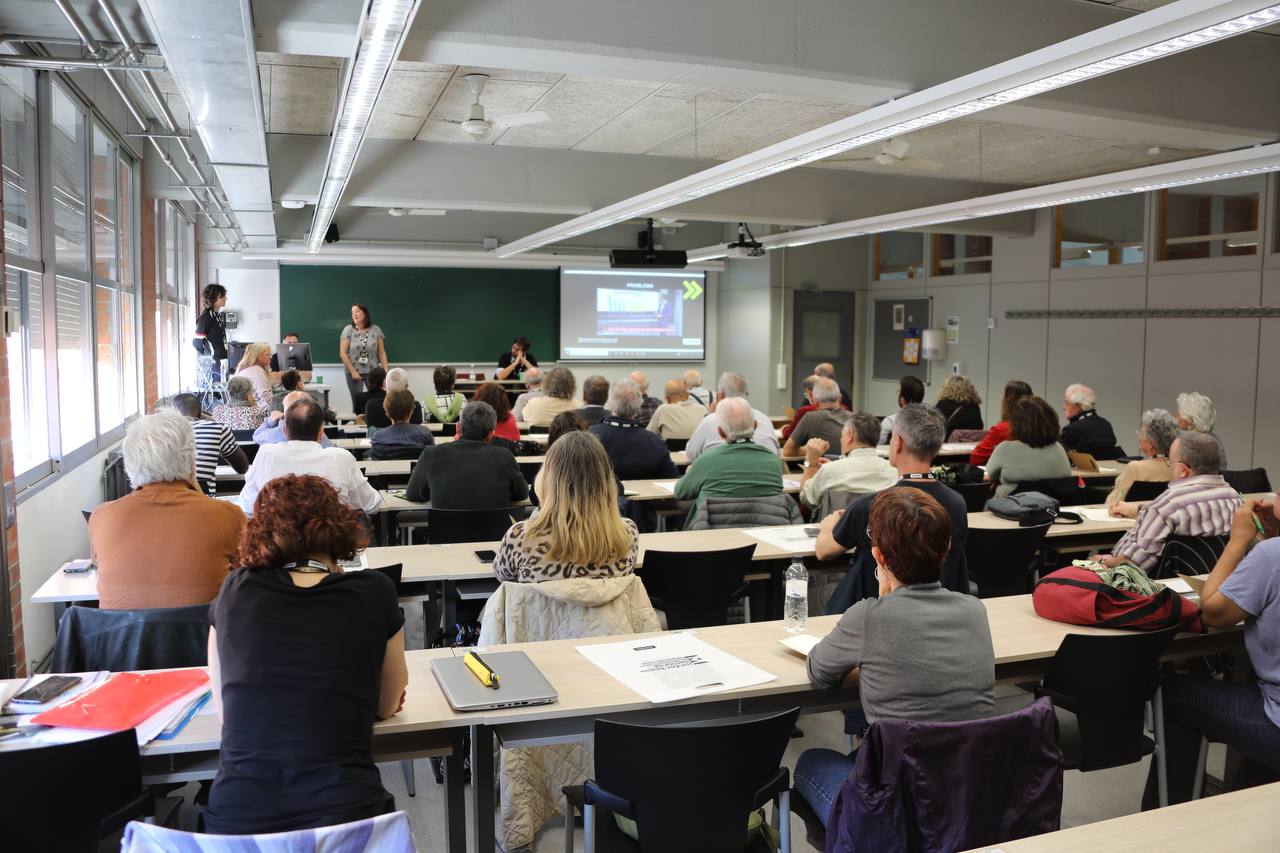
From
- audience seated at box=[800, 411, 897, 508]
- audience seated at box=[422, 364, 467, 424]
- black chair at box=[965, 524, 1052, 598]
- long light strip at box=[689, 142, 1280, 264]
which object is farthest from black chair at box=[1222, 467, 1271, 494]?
audience seated at box=[422, 364, 467, 424]

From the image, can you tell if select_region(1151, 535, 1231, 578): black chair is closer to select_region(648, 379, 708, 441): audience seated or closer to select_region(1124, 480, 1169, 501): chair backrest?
select_region(1124, 480, 1169, 501): chair backrest

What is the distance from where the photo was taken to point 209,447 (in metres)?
5.55

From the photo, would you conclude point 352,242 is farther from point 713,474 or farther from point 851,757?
point 851,757

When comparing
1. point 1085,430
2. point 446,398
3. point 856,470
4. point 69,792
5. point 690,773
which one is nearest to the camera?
point 69,792

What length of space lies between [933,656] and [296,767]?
4.89 feet

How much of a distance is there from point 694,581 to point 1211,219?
776 centimetres

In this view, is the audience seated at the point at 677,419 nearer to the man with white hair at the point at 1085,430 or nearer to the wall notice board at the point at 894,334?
the man with white hair at the point at 1085,430

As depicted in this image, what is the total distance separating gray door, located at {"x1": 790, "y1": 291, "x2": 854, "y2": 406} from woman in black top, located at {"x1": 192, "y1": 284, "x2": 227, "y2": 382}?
7921mm

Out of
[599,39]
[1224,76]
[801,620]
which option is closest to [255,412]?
[599,39]

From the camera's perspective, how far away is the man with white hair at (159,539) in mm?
3000

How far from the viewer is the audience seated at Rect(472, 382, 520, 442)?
5961mm

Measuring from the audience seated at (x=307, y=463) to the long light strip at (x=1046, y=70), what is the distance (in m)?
3.14

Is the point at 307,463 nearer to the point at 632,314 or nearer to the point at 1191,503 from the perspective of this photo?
the point at 1191,503

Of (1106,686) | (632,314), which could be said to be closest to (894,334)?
(632,314)
